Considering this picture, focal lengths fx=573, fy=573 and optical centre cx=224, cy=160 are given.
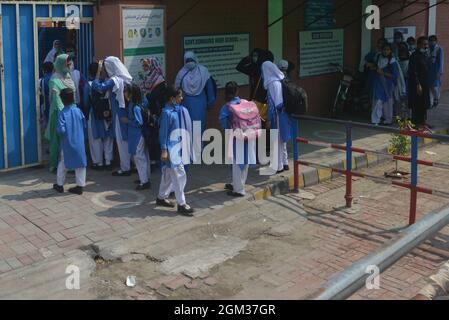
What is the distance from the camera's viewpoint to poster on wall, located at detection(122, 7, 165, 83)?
7477mm

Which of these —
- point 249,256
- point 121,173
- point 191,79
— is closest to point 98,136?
point 121,173

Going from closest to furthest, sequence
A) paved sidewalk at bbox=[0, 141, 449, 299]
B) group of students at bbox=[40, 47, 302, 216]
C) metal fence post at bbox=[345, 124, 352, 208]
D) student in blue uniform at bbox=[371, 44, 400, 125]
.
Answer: paved sidewalk at bbox=[0, 141, 449, 299] → group of students at bbox=[40, 47, 302, 216] → metal fence post at bbox=[345, 124, 352, 208] → student in blue uniform at bbox=[371, 44, 400, 125]

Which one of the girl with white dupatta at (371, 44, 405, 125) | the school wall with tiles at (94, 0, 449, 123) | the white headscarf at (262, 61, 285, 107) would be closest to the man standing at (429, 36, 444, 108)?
the girl with white dupatta at (371, 44, 405, 125)

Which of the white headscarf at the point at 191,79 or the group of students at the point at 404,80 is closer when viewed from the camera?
the white headscarf at the point at 191,79

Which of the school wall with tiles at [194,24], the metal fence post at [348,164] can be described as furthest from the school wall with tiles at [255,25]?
the metal fence post at [348,164]

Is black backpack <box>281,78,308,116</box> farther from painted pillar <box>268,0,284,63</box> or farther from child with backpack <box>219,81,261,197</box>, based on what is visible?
painted pillar <box>268,0,284,63</box>

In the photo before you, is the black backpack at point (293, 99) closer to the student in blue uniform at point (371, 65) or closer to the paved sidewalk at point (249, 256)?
the paved sidewalk at point (249, 256)

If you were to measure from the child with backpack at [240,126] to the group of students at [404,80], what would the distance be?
4.74 meters

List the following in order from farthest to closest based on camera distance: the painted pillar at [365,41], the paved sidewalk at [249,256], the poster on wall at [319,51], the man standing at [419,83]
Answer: the painted pillar at [365,41]
the poster on wall at [319,51]
the man standing at [419,83]
the paved sidewalk at [249,256]

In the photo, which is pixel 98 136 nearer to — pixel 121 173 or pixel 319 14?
pixel 121 173

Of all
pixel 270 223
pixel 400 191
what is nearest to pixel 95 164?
pixel 270 223

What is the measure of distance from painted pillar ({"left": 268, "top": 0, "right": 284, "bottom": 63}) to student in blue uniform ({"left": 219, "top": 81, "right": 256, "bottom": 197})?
3.60m

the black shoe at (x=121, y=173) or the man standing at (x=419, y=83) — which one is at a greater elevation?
the man standing at (x=419, y=83)

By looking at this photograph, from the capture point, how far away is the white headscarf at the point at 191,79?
299 inches
